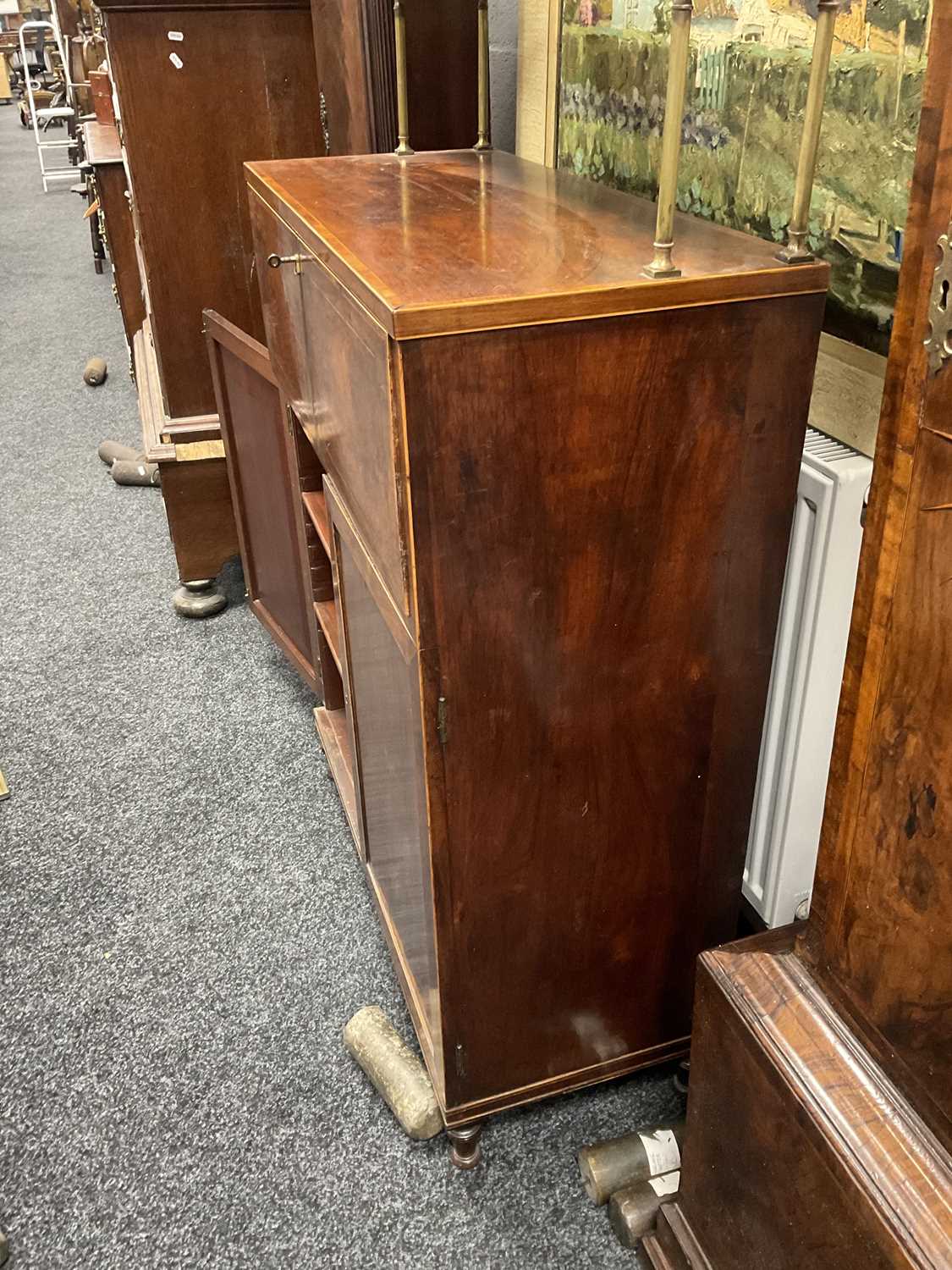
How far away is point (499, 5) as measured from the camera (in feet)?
6.13

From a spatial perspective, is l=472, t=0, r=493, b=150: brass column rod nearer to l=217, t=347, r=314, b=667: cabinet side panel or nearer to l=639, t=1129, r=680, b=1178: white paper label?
l=217, t=347, r=314, b=667: cabinet side panel

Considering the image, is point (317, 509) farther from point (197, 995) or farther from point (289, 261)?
point (197, 995)

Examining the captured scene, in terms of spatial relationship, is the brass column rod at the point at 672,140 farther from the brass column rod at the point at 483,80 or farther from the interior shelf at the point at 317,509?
the interior shelf at the point at 317,509

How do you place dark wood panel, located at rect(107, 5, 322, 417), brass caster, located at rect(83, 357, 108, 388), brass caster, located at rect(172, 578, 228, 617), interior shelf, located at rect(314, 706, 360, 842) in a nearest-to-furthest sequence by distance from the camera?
interior shelf, located at rect(314, 706, 360, 842)
dark wood panel, located at rect(107, 5, 322, 417)
brass caster, located at rect(172, 578, 228, 617)
brass caster, located at rect(83, 357, 108, 388)

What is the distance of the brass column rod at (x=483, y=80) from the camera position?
5.18ft

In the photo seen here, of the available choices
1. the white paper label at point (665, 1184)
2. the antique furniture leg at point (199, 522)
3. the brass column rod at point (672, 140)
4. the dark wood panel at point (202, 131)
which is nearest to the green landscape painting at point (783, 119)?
the brass column rod at point (672, 140)

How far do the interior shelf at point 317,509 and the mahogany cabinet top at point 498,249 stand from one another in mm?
522

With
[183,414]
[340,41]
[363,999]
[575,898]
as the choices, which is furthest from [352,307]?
[183,414]

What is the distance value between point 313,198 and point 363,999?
1207 mm

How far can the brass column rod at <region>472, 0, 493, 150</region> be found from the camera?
62.2 inches

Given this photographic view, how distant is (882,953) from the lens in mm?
943

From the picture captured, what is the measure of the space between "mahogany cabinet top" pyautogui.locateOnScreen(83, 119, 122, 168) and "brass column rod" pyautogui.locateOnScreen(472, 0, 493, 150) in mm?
1909

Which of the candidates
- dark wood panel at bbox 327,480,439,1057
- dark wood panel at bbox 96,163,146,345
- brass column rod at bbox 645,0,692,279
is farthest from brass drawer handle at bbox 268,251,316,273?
dark wood panel at bbox 96,163,146,345

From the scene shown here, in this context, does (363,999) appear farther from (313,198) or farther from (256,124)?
(256,124)
